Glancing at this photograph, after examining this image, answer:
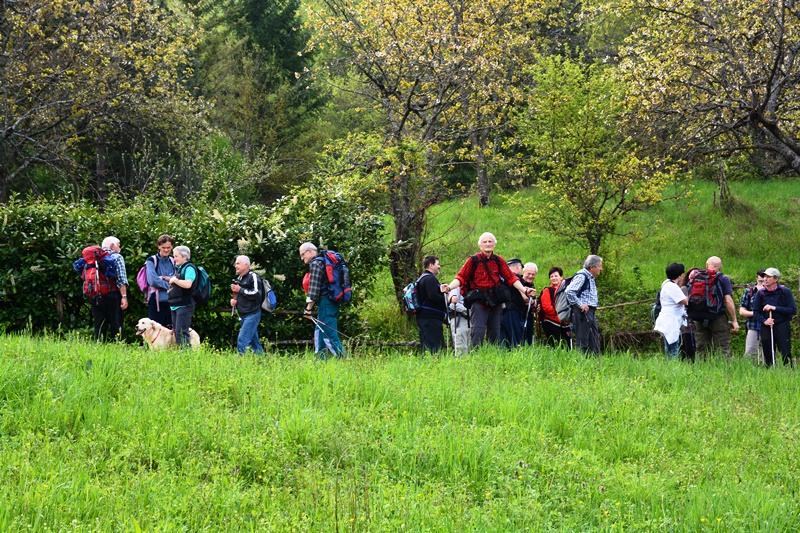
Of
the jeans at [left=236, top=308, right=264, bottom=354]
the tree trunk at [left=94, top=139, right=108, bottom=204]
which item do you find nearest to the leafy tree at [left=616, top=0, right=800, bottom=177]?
the jeans at [left=236, top=308, right=264, bottom=354]

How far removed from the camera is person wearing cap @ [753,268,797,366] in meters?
11.8

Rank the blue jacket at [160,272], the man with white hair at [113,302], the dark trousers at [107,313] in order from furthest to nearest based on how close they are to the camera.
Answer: the dark trousers at [107,313], the man with white hair at [113,302], the blue jacket at [160,272]

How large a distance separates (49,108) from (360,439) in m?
17.8

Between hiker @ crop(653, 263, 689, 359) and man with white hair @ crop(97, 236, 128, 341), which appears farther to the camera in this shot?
hiker @ crop(653, 263, 689, 359)

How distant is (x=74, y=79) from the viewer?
21.2 meters

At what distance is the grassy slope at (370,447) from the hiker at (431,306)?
1971 mm

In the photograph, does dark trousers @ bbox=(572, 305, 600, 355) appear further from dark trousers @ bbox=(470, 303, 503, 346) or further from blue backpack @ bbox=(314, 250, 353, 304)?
blue backpack @ bbox=(314, 250, 353, 304)

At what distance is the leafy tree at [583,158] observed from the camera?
19094 mm

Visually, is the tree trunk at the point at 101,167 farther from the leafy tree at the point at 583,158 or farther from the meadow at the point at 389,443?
the meadow at the point at 389,443

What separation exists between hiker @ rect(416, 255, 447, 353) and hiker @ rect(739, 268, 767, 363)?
4.70 m

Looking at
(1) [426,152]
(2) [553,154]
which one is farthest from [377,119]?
(1) [426,152]

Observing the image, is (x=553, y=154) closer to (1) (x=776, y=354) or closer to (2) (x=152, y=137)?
(1) (x=776, y=354)

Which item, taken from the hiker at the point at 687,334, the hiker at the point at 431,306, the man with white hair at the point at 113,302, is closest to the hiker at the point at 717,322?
the hiker at the point at 687,334

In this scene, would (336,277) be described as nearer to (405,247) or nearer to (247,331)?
(247,331)
